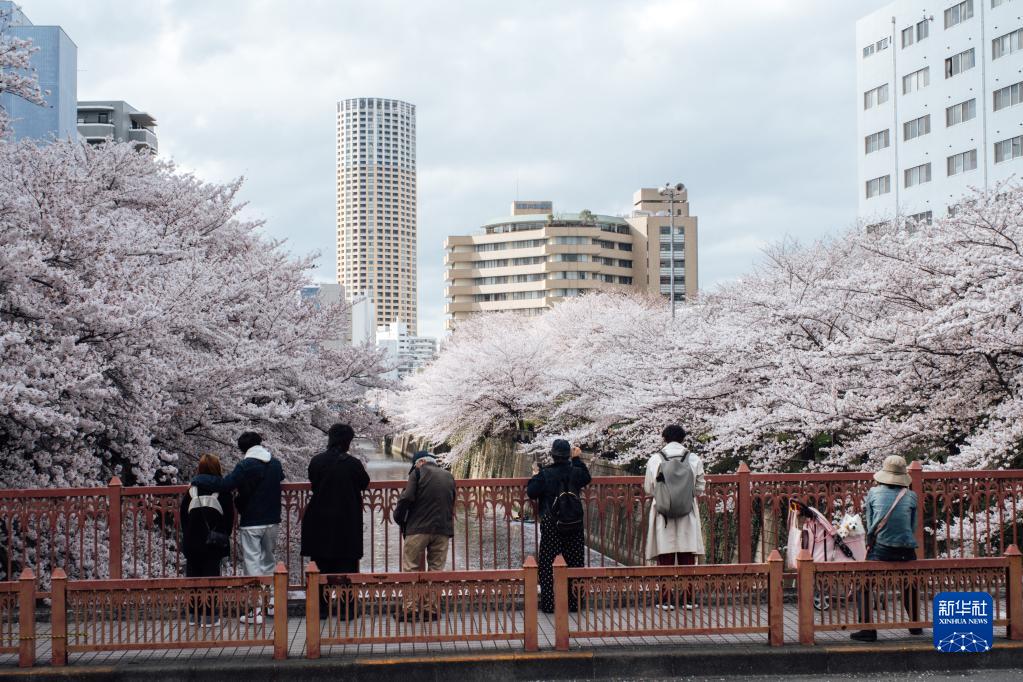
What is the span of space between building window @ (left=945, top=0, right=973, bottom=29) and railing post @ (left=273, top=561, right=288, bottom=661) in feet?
174

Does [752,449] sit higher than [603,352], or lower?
lower

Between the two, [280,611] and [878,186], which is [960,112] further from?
[280,611]

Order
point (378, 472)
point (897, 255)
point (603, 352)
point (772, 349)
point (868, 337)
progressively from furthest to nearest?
point (378, 472)
point (603, 352)
point (772, 349)
point (897, 255)
point (868, 337)

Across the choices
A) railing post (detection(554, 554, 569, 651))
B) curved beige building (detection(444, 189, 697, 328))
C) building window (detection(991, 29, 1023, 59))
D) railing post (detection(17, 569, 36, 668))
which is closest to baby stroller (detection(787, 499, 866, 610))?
railing post (detection(554, 554, 569, 651))

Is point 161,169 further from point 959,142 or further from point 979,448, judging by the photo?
point 959,142

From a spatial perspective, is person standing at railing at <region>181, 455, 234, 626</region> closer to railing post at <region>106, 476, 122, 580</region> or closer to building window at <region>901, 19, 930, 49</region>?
railing post at <region>106, 476, 122, 580</region>

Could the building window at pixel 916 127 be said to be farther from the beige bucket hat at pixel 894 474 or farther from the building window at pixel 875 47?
the beige bucket hat at pixel 894 474

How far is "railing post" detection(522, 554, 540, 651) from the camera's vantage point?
319 inches

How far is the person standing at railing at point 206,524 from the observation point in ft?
30.7

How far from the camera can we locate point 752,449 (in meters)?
Answer: 21.5

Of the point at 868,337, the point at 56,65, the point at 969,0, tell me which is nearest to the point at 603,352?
the point at 868,337

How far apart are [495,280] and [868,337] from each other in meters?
107

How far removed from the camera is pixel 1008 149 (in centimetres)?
4847

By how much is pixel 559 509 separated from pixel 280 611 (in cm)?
278
